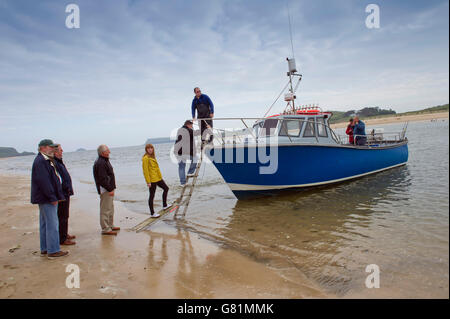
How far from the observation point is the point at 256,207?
23.6ft

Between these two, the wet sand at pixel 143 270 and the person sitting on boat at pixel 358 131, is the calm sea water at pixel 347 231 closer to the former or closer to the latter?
the wet sand at pixel 143 270

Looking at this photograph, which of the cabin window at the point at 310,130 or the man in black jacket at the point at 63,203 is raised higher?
the cabin window at the point at 310,130

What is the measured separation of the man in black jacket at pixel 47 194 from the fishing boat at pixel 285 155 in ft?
12.5

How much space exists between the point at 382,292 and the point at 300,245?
1.61 metres

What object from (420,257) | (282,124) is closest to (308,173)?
(282,124)

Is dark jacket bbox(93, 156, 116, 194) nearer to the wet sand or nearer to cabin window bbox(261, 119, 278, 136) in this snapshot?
the wet sand

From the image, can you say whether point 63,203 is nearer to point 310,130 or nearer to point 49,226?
point 49,226

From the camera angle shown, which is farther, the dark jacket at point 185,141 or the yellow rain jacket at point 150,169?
the dark jacket at point 185,141

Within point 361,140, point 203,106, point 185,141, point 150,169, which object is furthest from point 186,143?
point 361,140

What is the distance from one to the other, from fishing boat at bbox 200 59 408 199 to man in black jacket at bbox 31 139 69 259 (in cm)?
382

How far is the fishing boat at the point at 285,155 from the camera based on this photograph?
23.7ft

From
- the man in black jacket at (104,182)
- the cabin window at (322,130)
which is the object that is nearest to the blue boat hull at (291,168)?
the cabin window at (322,130)

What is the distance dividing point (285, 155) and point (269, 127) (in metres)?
1.60
